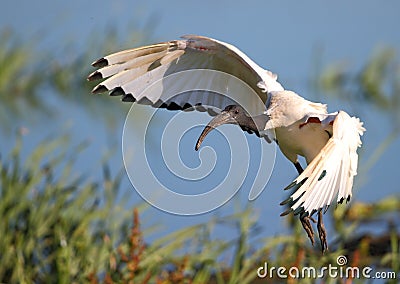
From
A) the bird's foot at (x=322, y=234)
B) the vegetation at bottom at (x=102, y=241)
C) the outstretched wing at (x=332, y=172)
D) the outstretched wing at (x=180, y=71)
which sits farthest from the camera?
the vegetation at bottom at (x=102, y=241)

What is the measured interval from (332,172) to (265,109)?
40cm

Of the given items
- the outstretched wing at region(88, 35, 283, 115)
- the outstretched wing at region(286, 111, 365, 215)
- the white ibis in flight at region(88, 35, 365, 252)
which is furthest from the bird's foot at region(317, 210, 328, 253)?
the outstretched wing at region(88, 35, 283, 115)

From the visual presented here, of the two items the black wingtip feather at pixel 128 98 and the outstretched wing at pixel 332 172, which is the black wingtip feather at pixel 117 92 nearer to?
the black wingtip feather at pixel 128 98

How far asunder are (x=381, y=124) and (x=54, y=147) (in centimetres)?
358

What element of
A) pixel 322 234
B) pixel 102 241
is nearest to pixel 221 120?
pixel 322 234

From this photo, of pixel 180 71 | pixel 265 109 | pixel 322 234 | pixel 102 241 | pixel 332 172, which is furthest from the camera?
pixel 102 241

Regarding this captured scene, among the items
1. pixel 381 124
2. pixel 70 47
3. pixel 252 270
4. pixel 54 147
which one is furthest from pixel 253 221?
pixel 70 47

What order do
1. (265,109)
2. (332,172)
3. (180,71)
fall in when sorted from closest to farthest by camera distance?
(332,172)
(265,109)
(180,71)

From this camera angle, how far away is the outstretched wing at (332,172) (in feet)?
5.90

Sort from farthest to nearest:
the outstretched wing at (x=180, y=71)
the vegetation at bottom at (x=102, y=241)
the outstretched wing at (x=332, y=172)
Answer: the vegetation at bottom at (x=102, y=241), the outstretched wing at (x=180, y=71), the outstretched wing at (x=332, y=172)

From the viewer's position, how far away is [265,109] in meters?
2.23

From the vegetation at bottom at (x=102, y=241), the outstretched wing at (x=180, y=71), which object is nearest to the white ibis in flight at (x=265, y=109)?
the outstretched wing at (x=180, y=71)

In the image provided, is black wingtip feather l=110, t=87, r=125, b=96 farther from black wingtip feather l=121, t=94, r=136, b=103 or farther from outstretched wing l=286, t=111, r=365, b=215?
outstretched wing l=286, t=111, r=365, b=215

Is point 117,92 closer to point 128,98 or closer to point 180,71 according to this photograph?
point 128,98
